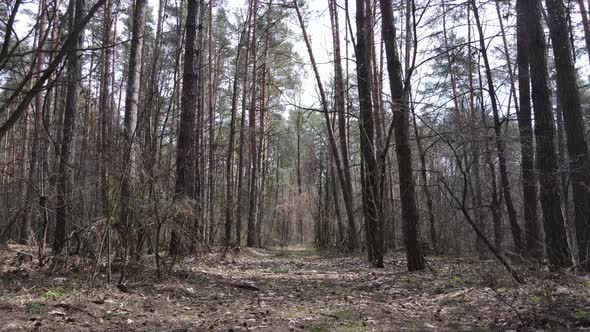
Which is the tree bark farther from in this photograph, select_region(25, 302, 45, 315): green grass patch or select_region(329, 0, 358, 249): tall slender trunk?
select_region(25, 302, 45, 315): green grass patch

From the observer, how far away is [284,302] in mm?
5750

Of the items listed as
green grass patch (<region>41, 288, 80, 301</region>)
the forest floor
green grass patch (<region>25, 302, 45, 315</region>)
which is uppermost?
green grass patch (<region>41, 288, 80, 301</region>)

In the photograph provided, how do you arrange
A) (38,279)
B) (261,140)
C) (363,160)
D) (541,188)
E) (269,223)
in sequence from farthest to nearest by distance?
(269,223) → (261,140) → (363,160) → (541,188) → (38,279)

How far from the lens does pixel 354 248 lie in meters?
14.7

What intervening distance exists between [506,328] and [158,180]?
4400 mm

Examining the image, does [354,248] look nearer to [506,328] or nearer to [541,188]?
[541,188]

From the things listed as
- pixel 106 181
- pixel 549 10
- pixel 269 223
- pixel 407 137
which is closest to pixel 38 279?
pixel 106 181

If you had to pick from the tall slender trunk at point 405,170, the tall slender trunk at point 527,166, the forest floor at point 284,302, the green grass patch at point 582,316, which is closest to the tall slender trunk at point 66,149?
the forest floor at point 284,302

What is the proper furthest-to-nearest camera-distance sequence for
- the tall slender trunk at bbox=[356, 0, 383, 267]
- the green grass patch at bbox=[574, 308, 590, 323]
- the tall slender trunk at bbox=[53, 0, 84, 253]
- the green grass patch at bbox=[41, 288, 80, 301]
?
1. the tall slender trunk at bbox=[356, 0, 383, 267]
2. the tall slender trunk at bbox=[53, 0, 84, 253]
3. the green grass patch at bbox=[41, 288, 80, 301]
4. the green grass patch at bbox=[574, 308, 590, 323]

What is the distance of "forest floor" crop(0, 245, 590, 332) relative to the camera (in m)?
4.25

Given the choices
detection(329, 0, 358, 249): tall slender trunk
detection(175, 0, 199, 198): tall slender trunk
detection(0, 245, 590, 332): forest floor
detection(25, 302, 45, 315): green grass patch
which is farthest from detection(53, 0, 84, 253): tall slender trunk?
detection(329, 0, 358, 249): tall slender trunk

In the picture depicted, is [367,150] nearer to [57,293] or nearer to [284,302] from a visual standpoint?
[284,302]

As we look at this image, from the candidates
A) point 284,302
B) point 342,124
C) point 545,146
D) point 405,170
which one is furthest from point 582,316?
point 342,124

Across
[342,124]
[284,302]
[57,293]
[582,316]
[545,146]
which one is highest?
[342,124]
